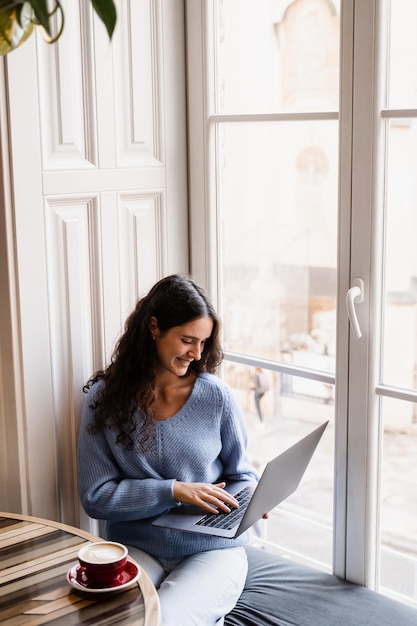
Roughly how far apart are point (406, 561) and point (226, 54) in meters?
1.38

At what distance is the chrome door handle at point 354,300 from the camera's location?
1961 mm

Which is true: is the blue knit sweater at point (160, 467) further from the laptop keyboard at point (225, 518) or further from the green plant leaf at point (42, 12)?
the green plant leaf at point (42, 12)

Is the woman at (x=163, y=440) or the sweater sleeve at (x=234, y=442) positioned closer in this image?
the woman at (x=163, y=440)

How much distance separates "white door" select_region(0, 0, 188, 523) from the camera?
1985 millimetres

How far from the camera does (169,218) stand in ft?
7.72

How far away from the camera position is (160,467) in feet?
6.77

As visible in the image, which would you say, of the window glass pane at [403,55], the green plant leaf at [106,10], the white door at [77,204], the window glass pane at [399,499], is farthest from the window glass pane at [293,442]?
the green plant leaf at [106,10]

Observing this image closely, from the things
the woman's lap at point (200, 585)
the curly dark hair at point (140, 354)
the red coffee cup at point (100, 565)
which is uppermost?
the curly dark hair at point (140, 354)

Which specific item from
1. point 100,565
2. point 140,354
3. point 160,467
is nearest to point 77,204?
point 140,354

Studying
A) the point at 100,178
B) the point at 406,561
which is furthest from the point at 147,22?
the point at 406,561

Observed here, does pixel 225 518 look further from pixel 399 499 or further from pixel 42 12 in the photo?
pixel 42 12

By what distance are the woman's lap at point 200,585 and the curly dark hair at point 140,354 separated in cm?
31

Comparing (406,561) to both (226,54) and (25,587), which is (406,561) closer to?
(25,587)

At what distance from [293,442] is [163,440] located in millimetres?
414
